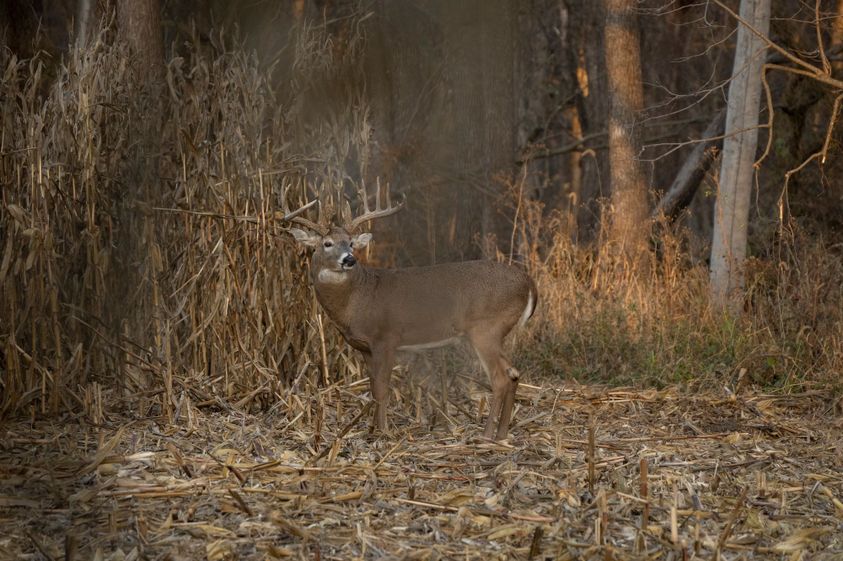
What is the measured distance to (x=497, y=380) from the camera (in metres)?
6.88

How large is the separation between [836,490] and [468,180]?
1067cm

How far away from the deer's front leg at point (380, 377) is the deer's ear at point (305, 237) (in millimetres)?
758

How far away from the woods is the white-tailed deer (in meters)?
0.02

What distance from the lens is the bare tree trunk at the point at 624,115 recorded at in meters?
12.2

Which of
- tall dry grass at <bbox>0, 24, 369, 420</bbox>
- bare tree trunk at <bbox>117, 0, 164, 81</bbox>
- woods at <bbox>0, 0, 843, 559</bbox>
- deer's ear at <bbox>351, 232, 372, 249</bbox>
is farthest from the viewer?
bare tree trunk at <bbox>117, 0, 164, 81</bbox>

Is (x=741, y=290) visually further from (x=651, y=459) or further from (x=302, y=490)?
(x=302, y=490)

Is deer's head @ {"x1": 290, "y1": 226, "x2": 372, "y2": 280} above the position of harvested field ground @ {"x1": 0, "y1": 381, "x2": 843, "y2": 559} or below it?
above

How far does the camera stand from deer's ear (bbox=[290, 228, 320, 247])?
6.99 metres

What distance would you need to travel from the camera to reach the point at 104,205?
285 inches

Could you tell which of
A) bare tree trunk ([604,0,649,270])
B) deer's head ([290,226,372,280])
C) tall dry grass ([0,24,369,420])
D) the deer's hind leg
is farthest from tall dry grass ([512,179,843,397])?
deer's head ([290,226,372,280])

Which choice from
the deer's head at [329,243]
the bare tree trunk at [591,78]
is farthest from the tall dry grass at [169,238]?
the bare tree trunk at [591,78]

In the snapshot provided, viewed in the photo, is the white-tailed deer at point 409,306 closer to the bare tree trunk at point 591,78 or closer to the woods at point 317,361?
the woods at point 317,361

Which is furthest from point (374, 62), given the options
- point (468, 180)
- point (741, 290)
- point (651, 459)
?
point (651, 459)

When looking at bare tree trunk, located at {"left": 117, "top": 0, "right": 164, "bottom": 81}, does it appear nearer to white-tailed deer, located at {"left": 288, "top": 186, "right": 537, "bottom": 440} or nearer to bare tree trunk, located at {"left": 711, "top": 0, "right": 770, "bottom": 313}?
white-tailed deer, located at {"left": 288, "top": 186, "right": 537, "bottom": 440}
